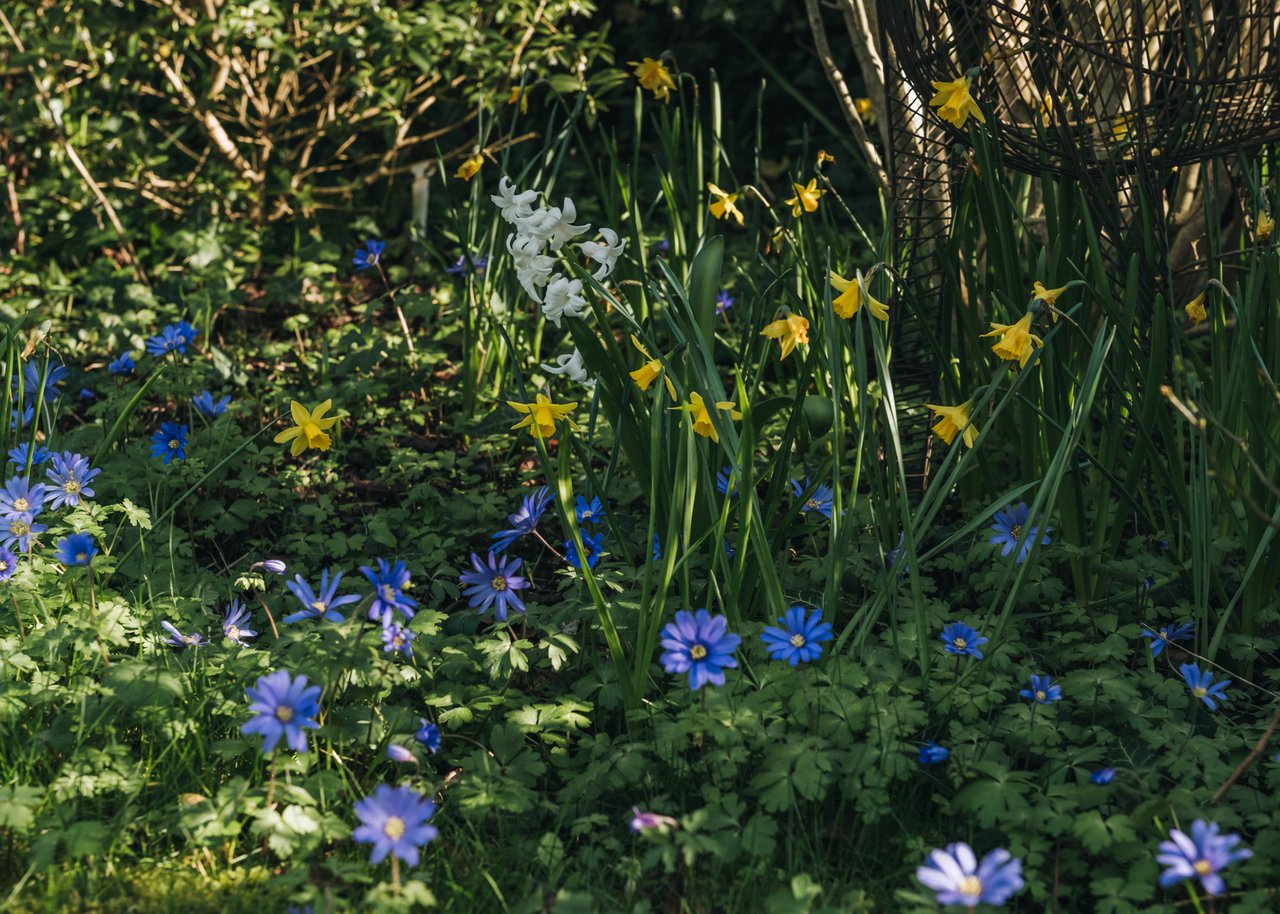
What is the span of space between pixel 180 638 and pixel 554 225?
2.77 ft

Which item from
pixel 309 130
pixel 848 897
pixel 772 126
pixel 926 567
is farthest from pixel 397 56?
pixel 848 897

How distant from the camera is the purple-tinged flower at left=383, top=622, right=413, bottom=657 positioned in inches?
64.9

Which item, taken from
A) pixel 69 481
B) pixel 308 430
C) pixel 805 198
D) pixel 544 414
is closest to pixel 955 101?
pixel 805 198

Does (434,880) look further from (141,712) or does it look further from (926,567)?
(926,567)

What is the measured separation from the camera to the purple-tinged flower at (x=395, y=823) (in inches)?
54.0

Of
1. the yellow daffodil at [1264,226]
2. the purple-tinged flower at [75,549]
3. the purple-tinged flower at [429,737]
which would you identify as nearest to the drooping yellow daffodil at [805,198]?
the yellow daffodil at [1264,226]

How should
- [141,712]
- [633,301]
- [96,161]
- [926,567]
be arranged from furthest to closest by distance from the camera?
[96,161]
[633,301]
[926,567]
[141,712]

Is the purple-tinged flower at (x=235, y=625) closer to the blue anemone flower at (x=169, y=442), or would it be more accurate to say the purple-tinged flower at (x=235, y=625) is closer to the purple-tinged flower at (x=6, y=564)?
the purple-tinged flower at (x=6, y=564)

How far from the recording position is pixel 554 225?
1852 millimetres

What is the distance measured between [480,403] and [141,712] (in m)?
1.45

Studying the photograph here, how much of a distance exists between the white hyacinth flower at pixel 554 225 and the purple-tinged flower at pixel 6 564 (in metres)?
0.97

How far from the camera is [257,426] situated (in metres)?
2.97

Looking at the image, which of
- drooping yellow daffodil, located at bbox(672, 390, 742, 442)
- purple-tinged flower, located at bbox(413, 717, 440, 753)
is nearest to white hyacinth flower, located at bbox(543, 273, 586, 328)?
drooping yellow daffodil, located at bbox(672, 390, 742, 442)

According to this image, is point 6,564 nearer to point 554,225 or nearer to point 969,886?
point 554,225
